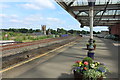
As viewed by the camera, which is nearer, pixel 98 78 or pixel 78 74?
pixel 98 78

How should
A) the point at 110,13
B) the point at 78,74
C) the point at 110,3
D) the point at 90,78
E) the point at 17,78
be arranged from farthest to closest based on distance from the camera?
the point at 110,13 < the point at 110,3 < the point at 17,78 < the point at 78,74 < the point at 90,78

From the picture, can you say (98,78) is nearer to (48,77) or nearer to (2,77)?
(48,77)

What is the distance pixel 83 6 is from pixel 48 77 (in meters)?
22.1

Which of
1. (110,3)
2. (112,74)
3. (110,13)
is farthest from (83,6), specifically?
(112,74)

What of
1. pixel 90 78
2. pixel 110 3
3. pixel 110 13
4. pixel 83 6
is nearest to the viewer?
pixel 90 78

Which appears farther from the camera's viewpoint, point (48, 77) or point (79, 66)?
point (48, 77)

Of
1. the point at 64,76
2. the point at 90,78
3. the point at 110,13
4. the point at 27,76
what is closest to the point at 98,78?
the point at 90,78

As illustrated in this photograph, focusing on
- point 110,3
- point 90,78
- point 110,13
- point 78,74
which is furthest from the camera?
point 110,13

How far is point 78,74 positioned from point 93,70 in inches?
22.9

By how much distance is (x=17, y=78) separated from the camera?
18.6ft

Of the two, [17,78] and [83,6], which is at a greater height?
[83,6]

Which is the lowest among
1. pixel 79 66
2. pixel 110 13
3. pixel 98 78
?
pixel 98 78

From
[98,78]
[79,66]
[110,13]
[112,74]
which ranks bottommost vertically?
[112,74]

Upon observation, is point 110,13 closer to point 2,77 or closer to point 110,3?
point 110,3
